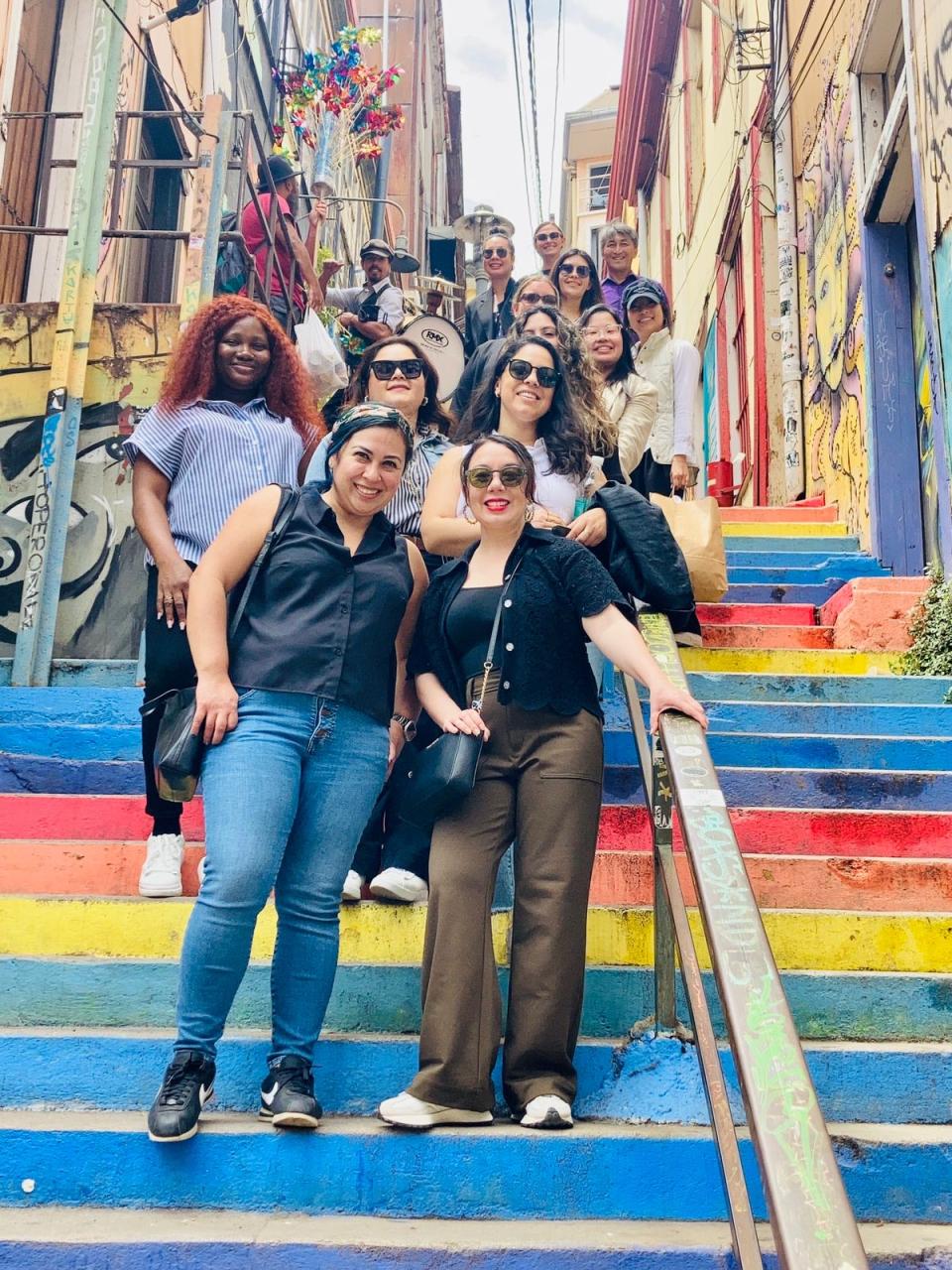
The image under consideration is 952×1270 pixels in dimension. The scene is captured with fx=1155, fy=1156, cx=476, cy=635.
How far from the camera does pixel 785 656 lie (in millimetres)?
5430

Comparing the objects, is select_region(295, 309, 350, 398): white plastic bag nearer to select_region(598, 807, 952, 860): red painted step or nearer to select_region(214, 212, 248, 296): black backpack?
select_region(214, 212, 248, 296): black backpack

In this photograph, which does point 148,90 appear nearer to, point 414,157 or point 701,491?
point 701,491

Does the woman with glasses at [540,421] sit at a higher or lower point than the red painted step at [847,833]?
higher

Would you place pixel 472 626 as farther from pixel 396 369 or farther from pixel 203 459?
pixel 396 369

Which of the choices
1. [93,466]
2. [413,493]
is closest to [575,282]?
[93,466]

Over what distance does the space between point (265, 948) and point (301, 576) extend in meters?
1.11

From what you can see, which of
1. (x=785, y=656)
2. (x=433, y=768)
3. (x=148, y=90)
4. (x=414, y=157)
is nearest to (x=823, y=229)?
(x=785, y=656)

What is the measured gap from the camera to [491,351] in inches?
169

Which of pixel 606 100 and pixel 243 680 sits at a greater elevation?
pixel 606 100

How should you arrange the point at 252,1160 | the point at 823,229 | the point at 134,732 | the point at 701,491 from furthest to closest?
the point at 701,491, the point at 823,229, the point at 134,732, the point at 252,1160

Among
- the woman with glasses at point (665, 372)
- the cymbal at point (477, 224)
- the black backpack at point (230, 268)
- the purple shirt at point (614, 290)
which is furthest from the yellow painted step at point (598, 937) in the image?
the cymbal at point (477, 224)

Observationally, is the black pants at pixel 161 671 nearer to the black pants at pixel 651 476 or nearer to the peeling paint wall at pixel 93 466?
the peeling paint wall at pixel 93 466

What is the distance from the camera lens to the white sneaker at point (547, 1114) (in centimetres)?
259

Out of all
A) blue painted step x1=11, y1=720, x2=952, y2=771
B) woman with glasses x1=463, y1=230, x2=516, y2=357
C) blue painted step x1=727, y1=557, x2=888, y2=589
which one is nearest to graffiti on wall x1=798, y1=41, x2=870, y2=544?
blue painted step x1=727, y1=557, x2=888, y2=589
